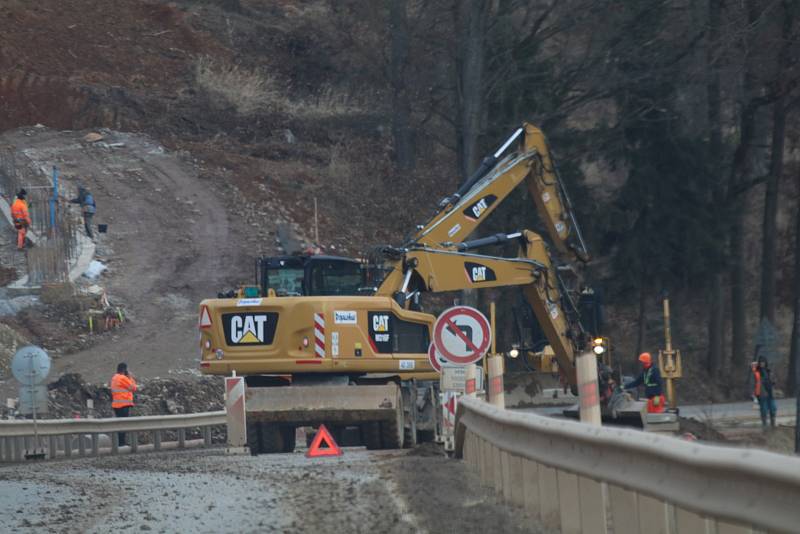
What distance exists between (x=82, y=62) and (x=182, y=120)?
5906mm

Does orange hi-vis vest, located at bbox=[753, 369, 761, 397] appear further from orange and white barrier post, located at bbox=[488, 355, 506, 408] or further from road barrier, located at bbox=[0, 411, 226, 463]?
orange and white barrier post, located at bbox=[488, 355, 506, 408]

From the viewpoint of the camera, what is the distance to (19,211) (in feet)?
137

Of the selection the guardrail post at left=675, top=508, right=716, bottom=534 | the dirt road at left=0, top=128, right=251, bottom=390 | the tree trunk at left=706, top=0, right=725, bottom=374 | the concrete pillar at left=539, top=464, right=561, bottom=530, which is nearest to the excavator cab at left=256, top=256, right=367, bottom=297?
the dirt road at left=0, top=128, right=251, bottom=390

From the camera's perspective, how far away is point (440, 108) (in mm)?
52094

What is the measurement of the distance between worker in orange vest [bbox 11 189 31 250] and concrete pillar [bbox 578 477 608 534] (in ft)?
118

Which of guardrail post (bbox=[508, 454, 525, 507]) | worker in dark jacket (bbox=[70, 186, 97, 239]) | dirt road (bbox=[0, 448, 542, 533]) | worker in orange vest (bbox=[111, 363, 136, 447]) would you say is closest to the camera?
guardrail post (bbox=[508, 454, 525, 507])

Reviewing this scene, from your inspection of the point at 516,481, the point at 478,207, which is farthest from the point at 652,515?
the point at 478,207

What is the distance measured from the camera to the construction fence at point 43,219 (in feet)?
133

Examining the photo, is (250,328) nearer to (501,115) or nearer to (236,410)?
(236,410)

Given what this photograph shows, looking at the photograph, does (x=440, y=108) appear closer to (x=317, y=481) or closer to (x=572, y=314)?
(x=572, y=314)

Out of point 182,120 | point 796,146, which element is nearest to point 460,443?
point 796,146

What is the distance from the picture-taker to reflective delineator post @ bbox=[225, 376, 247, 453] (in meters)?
20.7

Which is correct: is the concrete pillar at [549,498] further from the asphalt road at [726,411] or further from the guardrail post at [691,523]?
the asphalt road at [726,411]

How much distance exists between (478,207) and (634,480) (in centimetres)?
1933
